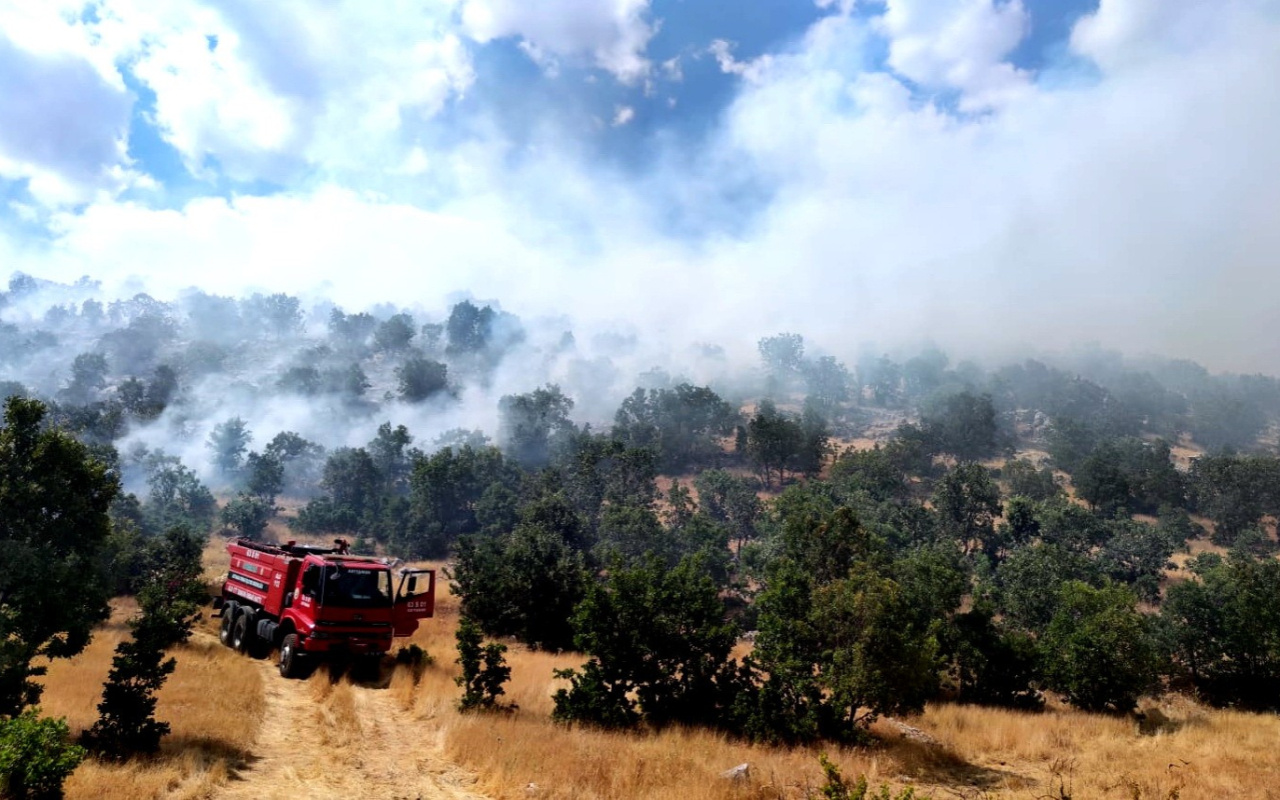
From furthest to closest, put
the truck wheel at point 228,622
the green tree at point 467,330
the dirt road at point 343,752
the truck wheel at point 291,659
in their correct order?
the green tree at point 467,330, the truck wheel at point 228,622, the truck wheel at point 291,659, the dirt road at point 343,752

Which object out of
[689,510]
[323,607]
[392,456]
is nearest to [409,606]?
[323,607]

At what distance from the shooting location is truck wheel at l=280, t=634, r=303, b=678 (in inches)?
762

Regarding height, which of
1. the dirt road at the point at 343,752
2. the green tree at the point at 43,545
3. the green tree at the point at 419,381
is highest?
the green tree at the point at 419,381

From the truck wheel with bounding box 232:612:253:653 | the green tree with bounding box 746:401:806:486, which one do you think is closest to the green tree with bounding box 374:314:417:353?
the green tree with bounding box 746:401:806:486

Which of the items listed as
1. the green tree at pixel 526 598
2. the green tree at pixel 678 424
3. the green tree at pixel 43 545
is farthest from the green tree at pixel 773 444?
the green tree at pixel 43 545

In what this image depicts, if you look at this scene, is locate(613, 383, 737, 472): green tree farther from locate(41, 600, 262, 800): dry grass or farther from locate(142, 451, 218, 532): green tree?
locate(41, 600, 262, 800): dry grass

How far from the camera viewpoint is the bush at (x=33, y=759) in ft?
26.2

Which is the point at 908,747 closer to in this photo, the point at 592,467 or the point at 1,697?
the point at 1,697

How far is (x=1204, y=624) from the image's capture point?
2827 cm

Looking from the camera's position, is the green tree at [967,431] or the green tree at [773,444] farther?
the green tree at [967,431]

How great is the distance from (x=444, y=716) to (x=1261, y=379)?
258549 millimetres

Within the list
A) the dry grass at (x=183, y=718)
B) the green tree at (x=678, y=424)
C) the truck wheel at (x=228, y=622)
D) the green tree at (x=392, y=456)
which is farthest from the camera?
the green tree at (x=678, y=424)

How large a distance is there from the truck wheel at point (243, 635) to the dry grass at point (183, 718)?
1.47 ft

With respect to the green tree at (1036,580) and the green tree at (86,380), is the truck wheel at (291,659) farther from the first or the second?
the green tree at (86,380)
